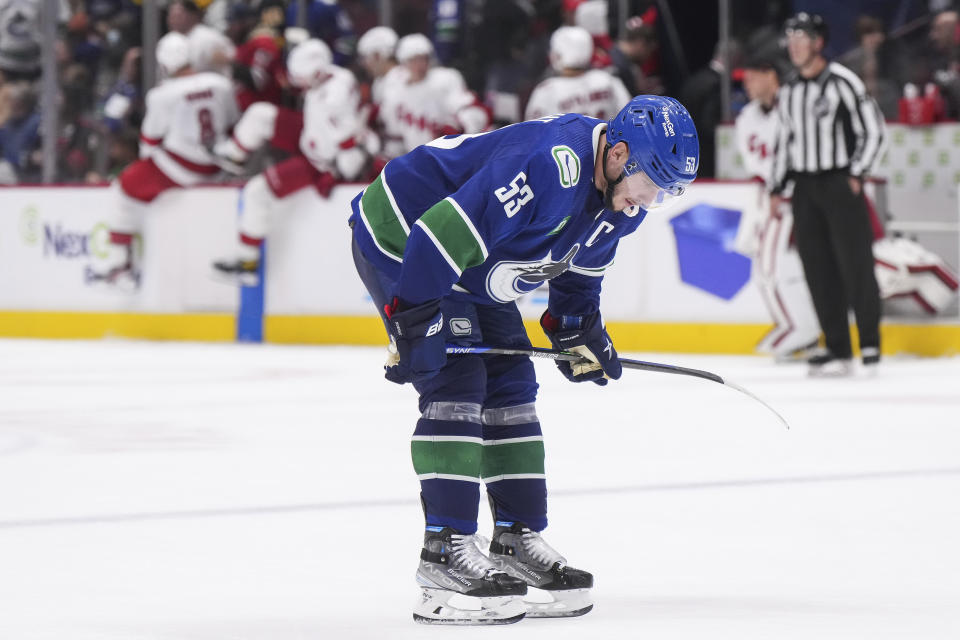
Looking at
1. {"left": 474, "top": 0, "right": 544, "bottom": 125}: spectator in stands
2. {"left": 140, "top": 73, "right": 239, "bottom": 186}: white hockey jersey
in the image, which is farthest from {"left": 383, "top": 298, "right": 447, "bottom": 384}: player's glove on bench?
{"left": 140, "top": 73, "right": 239, "bottom": 186}: white hockey jersey

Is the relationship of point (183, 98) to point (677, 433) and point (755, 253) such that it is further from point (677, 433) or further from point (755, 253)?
point (677, 433)

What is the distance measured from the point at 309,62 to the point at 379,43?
0.56 meters

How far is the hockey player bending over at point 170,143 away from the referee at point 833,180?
13.3ft

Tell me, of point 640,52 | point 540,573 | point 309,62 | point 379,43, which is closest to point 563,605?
point 540,573

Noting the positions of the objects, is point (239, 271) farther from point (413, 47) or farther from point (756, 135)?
point (756, 135)

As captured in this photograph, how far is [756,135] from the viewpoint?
8766 millimetres

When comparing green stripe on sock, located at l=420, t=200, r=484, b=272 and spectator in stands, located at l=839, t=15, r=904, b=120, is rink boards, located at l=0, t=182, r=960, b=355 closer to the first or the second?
spectator in stands, located at l=839, t=15, r=904, b=120

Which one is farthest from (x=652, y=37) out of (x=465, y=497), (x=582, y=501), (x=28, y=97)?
(x=465, y=497)

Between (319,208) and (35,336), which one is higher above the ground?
(319,208)

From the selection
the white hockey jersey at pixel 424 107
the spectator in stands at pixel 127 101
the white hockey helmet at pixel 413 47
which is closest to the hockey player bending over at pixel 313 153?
the white hockey jersey at pixel 424 107

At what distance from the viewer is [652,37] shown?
10484 millimetres

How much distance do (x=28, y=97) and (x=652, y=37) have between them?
435 centimetres

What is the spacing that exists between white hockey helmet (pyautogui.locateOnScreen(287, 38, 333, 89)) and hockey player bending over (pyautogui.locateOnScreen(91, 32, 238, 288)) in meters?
0.75

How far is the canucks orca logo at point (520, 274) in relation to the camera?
9.84 feet
